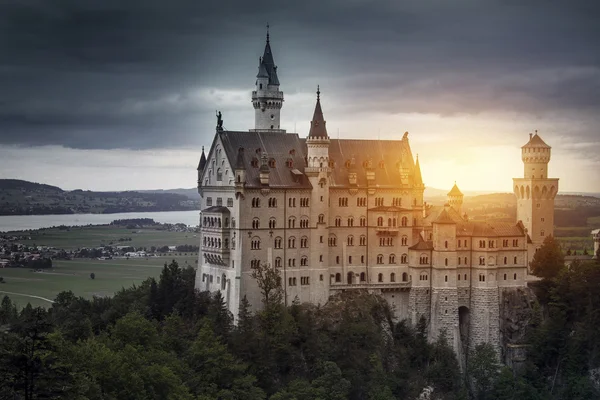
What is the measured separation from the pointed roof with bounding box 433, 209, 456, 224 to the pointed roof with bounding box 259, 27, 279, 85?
88.0ft

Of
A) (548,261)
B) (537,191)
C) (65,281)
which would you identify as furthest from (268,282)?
(65,281)

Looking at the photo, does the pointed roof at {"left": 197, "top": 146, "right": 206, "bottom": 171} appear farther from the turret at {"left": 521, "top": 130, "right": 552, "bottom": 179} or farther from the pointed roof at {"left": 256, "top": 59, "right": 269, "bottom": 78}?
the turret at {"left": 521, "top": 130, "right": 552, "bottom": 179}

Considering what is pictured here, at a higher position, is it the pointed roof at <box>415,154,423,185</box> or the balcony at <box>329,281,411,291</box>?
the pointed roof at <box>415,154,423,185</box>

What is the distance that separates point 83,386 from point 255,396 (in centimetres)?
2662

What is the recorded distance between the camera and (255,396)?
104 m

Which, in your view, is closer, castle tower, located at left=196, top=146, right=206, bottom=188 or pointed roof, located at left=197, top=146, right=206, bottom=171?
castle tower, located at left=196, top=146, right=206, bottom=188

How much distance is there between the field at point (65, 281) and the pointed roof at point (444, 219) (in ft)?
202

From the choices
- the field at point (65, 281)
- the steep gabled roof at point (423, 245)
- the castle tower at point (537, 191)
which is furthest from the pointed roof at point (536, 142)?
the field at point (65, 281)

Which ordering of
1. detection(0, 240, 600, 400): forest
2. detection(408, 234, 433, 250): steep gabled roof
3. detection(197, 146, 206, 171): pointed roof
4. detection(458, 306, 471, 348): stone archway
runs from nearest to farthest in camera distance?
1. detection(0, 240, 600, 400): forest
2. detection(408, 234, 433, 250): steep gabled roof
3. detection(458, 306, 471, 348): stone archway
4. detection(197, 146, 206, 171): pointed roof

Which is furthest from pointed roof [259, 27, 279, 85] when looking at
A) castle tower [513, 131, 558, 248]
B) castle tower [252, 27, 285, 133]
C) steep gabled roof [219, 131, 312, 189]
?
castle tower [513, 131, 558, 248]

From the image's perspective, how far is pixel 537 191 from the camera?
136875mm

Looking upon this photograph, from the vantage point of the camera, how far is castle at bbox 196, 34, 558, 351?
117 metres

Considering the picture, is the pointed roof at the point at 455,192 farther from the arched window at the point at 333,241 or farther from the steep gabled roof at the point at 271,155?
the steep gabled roof at the point at 271,155

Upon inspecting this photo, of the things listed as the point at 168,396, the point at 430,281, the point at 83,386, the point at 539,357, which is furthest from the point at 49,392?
the point at 539,357
